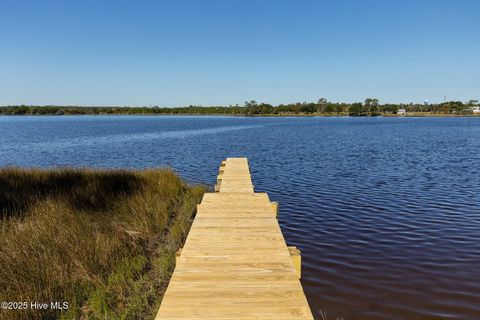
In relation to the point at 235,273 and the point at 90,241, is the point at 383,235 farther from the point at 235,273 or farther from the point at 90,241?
the point at 90,241

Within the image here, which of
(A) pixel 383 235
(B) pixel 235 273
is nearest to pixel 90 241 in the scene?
(B) pixel 235 273

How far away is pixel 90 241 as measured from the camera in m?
7.13

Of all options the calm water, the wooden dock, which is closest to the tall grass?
the wooden dock

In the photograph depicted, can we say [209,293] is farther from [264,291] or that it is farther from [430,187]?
[430,187]

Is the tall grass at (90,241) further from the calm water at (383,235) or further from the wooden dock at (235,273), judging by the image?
the calm water at (383,235)

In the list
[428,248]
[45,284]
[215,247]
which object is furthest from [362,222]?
[45,284]

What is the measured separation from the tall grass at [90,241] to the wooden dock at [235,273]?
1.42 m

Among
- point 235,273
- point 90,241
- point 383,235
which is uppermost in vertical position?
point 235,273

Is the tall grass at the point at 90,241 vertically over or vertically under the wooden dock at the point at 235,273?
under

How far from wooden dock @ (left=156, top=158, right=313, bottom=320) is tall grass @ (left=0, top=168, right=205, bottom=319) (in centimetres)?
142

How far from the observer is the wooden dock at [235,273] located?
3199mm

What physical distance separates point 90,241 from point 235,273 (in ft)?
14.9

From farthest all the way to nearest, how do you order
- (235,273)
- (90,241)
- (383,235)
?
(383,235) → (90,241) → (235,273)

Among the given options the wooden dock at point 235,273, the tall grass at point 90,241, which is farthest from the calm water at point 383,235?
the tall grass at point 90,241
